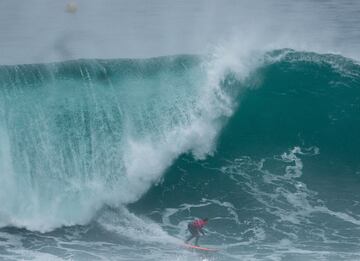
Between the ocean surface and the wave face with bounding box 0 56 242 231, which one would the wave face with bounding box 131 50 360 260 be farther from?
the wave face with bounding box 0 56 242 231

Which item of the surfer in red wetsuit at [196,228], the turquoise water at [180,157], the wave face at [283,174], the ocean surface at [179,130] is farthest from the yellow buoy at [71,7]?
the surfer in red wetsuit at [196,228]

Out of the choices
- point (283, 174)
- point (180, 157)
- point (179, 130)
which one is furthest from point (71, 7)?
point (283, 174)

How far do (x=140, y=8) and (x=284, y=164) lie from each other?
9403 millimetres

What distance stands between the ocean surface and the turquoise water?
0.05 metres

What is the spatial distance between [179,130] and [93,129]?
2.71m

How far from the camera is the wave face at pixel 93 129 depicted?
1531cm

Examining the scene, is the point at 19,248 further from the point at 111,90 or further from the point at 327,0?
the point at 327,0

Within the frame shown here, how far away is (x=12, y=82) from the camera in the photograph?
59.8 ft

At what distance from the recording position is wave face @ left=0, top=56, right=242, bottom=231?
1531 cm

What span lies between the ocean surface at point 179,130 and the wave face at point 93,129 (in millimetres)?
45

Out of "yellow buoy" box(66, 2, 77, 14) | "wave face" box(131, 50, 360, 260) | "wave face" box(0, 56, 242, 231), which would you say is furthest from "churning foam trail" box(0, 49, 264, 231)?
"yellow buoy" box(66, 2, 77, 14)

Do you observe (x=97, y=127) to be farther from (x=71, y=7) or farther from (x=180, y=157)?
(x=71, y=7)

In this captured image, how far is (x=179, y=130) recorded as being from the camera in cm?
1697

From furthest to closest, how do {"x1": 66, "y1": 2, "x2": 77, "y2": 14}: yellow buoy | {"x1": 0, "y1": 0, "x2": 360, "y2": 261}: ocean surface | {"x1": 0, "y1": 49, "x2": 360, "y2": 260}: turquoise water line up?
{"x1": 66, "y1": 2, "x2": 77, "y2": 14}: yellow buoy
{"x1": 0, "y1": 0, "x2": 360, "y2": 261}: ocean surface
{"x1": 0, "y1": 49, "x2": 360, "y2": 260}: turquoise water
